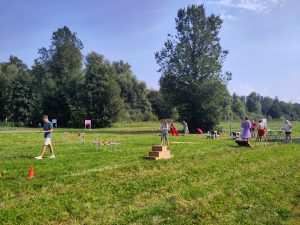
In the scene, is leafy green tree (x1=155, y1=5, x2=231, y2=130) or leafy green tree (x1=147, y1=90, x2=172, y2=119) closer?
leafy green tree (x1=155, y1=5, x2=231, y2=130)

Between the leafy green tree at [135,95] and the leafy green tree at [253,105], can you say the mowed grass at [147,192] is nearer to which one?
the leafy green tree at [135,95]

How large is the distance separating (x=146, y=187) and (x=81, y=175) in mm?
2407

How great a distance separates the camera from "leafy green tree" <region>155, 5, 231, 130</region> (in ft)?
163

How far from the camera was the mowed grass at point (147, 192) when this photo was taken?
314 inches

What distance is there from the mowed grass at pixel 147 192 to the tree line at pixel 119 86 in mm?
35001

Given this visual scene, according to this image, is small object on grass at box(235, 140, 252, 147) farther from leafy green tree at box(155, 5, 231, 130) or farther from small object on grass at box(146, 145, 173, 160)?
leafy green tree at box(155, 5, 231, 130)

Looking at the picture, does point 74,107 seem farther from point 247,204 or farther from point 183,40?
point 247,204

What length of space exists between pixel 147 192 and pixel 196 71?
4274cm

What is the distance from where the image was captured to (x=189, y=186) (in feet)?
35.9

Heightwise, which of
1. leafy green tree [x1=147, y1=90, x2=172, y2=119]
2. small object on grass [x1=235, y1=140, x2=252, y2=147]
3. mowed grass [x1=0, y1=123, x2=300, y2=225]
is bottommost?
mowed grass [x1=0, y1=123, x2=300, y2=225]

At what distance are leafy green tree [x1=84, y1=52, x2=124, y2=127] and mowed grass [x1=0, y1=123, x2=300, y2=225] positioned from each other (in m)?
54.7

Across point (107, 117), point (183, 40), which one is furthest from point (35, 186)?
point (107, 117)

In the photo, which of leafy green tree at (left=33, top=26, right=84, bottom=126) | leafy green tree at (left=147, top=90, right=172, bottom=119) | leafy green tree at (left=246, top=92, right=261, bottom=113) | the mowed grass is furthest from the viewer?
leafy green tree at (left=246, top=92, right=261, bottom=113)

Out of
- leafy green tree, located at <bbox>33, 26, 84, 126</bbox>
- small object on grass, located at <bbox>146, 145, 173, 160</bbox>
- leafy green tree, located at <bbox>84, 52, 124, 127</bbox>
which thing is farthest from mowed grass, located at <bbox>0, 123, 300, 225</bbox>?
leafy green tree, located at <bbox>33, 26, 84, 126</bbox>
